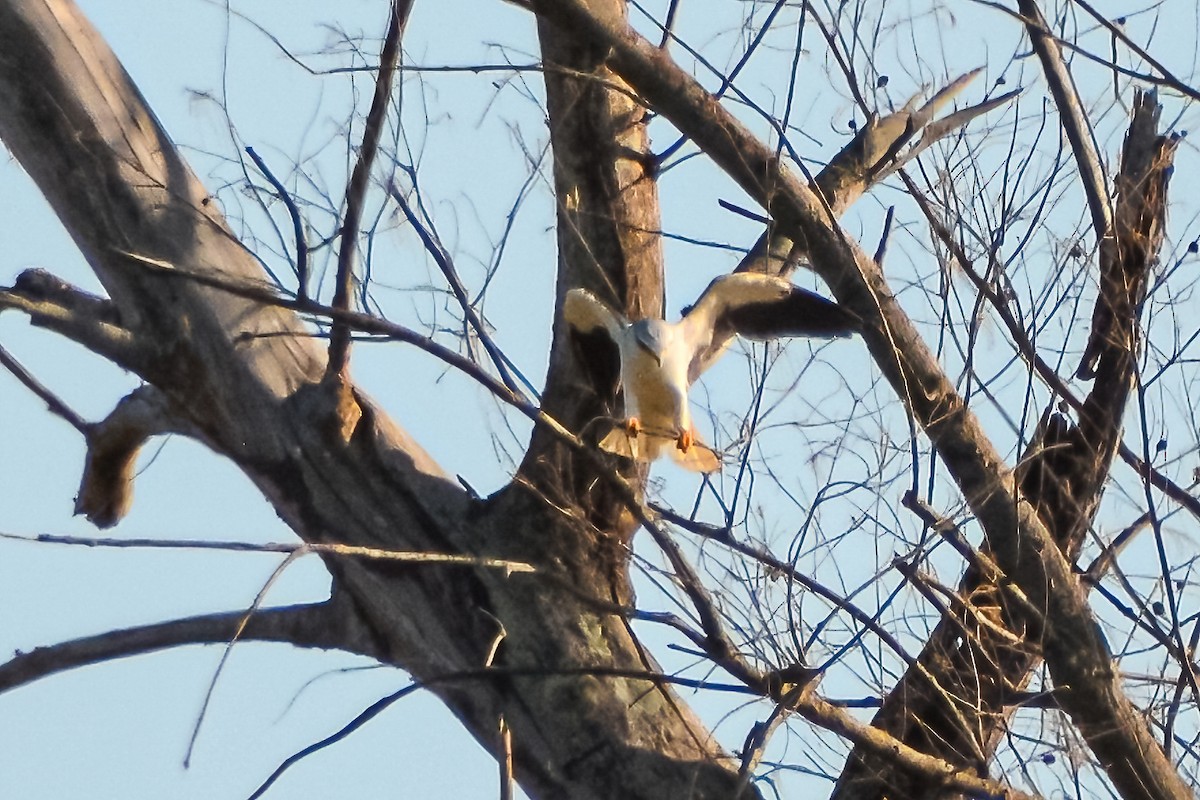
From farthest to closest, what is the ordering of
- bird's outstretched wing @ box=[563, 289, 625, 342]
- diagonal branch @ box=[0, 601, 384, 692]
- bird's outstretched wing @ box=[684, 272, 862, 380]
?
bird's outstretched wing @ box=[684, 272, 862, 380] → bird's outstretched wing @ box=[563, 289, 625, 342] → diagonal branch @ box=[0, 601, 384, 692]

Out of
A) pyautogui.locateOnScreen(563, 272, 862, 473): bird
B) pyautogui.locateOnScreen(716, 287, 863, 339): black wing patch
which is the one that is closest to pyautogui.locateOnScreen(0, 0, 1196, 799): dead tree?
pyautogui.locateOnScreen(563, 272, 862, 473): bird

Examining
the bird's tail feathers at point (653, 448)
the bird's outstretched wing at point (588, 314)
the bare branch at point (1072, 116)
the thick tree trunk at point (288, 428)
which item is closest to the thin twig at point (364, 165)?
the thick tree trunk at point (288, 428)

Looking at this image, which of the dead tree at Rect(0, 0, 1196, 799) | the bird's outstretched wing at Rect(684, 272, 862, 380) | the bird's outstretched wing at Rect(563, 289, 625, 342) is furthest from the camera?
the bird's outstretched wing at Rect(684, 272, 862, 380)

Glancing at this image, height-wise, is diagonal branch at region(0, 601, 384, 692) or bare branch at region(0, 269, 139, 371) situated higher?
bare branch at region(0, 269, 139, 371)

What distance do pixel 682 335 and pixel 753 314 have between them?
0.83ft

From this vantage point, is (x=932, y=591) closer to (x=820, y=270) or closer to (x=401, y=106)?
(x=820, y=270)

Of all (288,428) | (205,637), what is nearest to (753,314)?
(288,428)

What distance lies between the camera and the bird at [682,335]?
3.87 metres

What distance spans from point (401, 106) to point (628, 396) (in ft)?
4.17

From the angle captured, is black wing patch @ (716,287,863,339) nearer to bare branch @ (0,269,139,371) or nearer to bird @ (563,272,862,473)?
bird @ (563,272,862,473)

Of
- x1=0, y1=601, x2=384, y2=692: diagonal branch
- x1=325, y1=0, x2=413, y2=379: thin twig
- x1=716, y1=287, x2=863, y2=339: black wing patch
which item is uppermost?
x1=716, y1=287, x2=863, y2=339: black wing patch

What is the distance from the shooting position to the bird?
3.87 metres

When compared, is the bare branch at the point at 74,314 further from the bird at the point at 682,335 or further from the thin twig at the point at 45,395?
the bird at the point at 682,335

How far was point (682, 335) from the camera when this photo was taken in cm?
432
